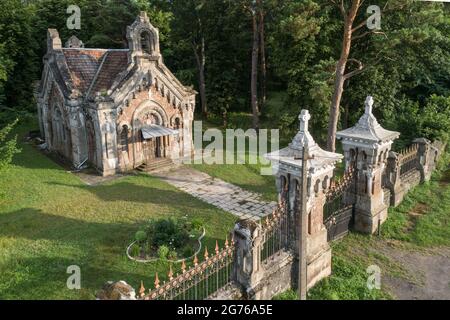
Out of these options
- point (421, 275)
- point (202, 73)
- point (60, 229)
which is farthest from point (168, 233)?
point (202, 73)

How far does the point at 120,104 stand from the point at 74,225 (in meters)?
7.75

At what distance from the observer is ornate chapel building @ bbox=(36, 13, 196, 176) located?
69.3ft

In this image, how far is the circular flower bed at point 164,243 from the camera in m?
12.8

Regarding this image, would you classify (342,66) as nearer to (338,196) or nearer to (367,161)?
(367,161)

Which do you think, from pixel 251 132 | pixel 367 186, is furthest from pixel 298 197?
pixel 251 132

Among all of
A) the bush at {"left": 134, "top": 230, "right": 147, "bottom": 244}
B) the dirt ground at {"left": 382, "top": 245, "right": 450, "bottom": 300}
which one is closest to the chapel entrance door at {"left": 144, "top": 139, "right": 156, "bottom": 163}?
the bush at {"left": 134, "top": 230, "right": 147, "bottom": 244}

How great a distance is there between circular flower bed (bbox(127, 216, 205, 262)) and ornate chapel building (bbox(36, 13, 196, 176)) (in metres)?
8.60

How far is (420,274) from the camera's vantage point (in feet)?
38.6

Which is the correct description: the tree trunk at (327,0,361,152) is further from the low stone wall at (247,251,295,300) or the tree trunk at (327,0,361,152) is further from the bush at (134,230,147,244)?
the bush at (134,230,147,244)

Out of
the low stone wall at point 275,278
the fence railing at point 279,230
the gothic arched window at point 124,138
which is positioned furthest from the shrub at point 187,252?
the gothic arched window at point 124,138
